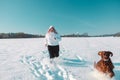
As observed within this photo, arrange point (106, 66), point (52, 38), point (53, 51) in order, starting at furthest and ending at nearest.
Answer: point (53, 51) → point (52, 38) → point (106, 66)

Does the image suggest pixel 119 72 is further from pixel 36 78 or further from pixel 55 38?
pixel 55 38

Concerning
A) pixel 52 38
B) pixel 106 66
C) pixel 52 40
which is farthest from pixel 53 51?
pixel 106 66

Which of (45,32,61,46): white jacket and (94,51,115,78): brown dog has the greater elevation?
(45,32,61,46): white jacket

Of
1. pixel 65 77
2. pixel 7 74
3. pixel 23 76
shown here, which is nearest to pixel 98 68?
pixel 65 77

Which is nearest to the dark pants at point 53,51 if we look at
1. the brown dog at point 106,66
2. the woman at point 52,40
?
the woman at point 52,40

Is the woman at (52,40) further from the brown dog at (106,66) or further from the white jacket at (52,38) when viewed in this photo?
the brown dog at (106,66)

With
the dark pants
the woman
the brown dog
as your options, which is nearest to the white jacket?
the woman

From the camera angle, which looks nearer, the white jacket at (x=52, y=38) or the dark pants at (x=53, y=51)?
the white jacket at (x=52, y=38)

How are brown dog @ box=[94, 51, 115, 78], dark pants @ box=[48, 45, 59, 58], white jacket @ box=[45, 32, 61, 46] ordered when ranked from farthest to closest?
dark pants @ box=[48, 45, 59, 58], white jacket @ box=[45, 32, 61, 46], brown dog @ box=[94, 51, 115, 78]

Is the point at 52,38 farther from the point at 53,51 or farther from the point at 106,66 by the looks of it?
the point at 106,66

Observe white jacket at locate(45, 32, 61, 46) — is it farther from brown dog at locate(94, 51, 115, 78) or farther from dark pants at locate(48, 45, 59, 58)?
brown dog at locate(94, 51, 115, 78)

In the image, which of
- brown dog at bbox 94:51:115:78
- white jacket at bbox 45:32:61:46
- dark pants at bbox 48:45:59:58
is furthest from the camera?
dark pants at bbox 48:45:59:58

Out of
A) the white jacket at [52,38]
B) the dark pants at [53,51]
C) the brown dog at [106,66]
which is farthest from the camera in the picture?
the dark pants at [53,51]

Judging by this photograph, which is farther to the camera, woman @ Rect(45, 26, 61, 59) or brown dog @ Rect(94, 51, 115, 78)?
woman @ Rect(45, 26, 61, 59)
